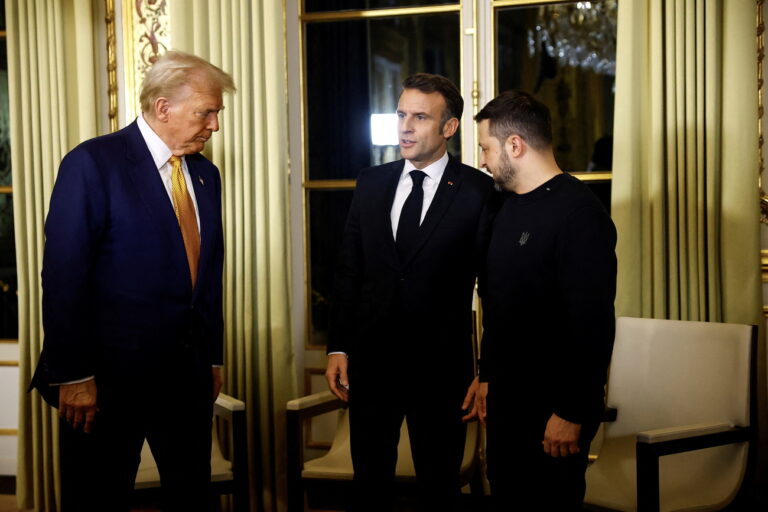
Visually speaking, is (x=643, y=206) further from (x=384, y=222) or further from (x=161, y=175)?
(x=161, y=175)

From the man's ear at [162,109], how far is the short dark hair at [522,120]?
86cm

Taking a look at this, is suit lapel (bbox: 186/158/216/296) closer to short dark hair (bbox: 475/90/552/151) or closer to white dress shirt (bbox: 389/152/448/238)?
white dress shirt (bbox: 389/152/448/238)

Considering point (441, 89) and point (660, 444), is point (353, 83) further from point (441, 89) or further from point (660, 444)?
point (660, 444)

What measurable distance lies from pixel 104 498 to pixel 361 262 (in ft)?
3.11

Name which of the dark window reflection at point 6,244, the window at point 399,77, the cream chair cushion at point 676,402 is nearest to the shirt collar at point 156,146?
the window at point 399,77

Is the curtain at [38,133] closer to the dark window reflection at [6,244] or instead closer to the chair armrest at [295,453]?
the dark window reflection at [6,244]

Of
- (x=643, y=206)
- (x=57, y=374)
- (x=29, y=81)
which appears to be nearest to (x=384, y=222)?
(x=57, y=374)

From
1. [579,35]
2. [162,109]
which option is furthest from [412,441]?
[579,35]

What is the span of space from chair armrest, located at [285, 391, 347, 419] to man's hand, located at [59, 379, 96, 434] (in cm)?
73

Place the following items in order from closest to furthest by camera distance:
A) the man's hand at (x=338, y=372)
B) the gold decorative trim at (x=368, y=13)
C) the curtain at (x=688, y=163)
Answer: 1. the man's hand at (x=338, y=372)
2. the curtain at (x=688, y=163)
3. the gold decorative trim at (x=368, y=13)

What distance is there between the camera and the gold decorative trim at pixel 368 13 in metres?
3.31

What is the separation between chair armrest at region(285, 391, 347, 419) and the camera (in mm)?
2539

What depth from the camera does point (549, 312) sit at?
1.92 meters

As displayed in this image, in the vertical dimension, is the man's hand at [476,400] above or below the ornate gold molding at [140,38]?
below
